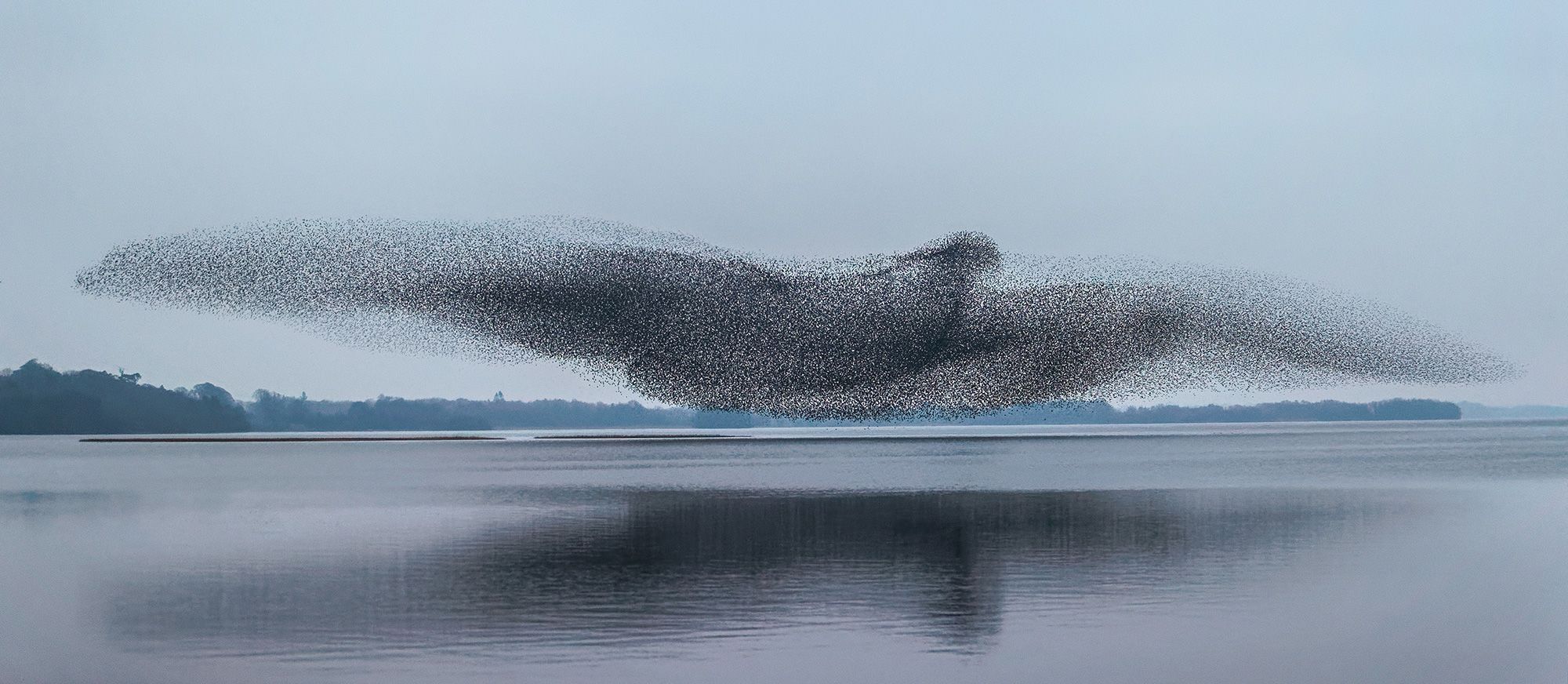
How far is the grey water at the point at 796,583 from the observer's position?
7.86 m

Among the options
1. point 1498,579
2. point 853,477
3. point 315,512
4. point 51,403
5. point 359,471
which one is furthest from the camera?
point 51,403

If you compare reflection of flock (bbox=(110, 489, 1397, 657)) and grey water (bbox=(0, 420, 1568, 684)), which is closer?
grey water (bbox=(0, 420, 1568, 684))

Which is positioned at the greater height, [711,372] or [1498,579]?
[711,372]

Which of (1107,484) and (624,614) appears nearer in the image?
(624,614)

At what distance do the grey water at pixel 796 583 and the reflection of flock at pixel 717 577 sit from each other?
0.16 ft

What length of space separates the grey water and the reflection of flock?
0.16ft

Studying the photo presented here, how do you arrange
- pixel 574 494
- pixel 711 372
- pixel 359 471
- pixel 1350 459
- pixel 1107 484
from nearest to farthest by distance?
pixel 574 494 → pixel 1107 484 → pixel 359 471 → pixel 1350 459 → pixel 711 372

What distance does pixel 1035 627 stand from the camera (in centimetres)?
879

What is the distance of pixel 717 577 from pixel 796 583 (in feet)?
2.48

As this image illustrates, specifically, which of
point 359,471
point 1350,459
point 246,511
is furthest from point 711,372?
point 246,511

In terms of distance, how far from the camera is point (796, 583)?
1084 cm

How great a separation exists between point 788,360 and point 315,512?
24.3 meters

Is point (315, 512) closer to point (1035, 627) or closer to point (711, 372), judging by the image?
Result: point (1035, 627)

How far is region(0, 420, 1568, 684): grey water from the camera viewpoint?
310 inches
